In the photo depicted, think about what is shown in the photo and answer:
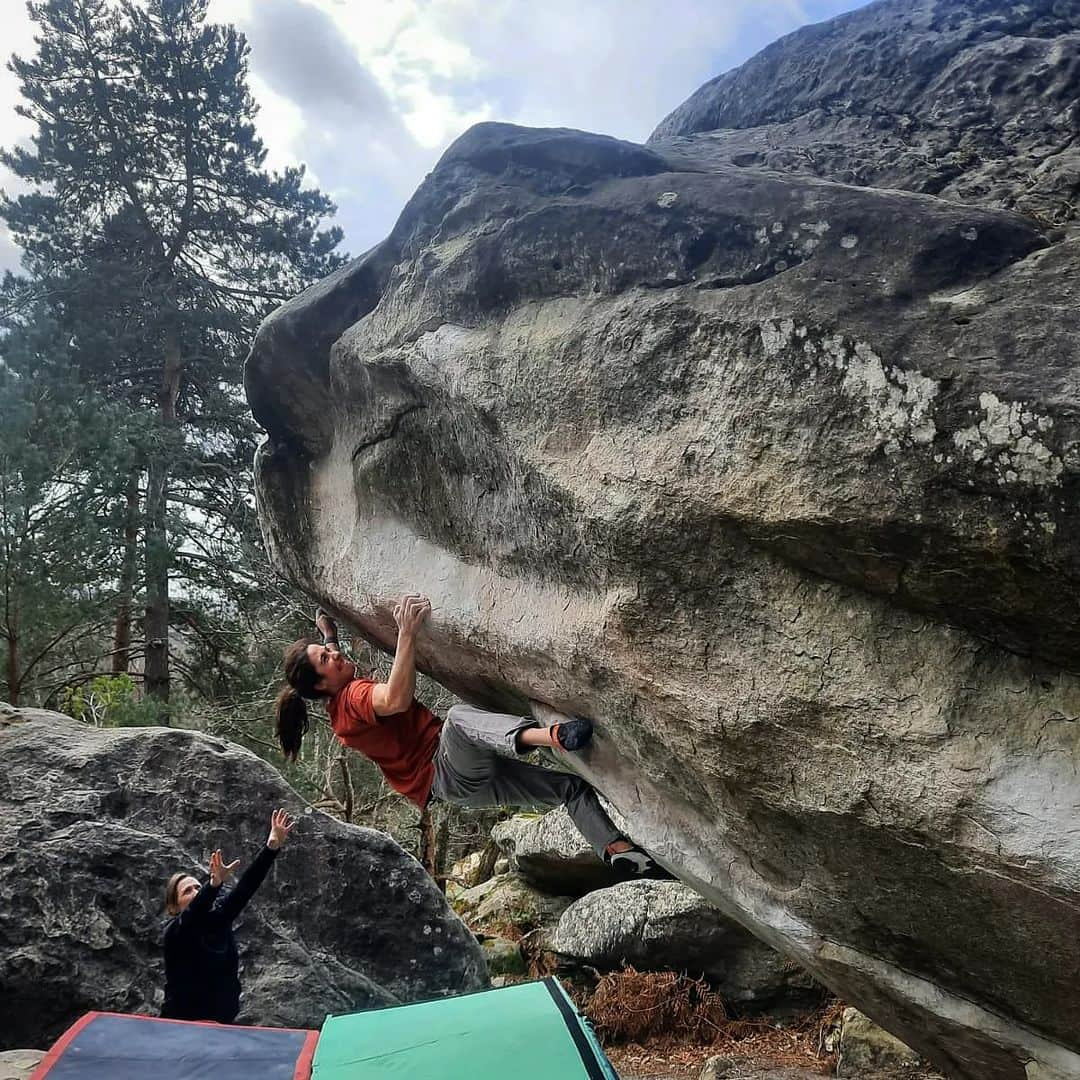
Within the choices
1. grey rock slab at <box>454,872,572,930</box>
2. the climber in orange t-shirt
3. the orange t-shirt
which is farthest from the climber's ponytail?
grey rock slab at <box>454,872,572,930</box>

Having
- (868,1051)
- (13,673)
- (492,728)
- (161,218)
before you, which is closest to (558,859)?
(868,1051)

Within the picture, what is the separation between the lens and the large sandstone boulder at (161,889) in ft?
20.0

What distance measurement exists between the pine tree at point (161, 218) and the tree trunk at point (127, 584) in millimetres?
991

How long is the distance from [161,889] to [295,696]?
272 cm

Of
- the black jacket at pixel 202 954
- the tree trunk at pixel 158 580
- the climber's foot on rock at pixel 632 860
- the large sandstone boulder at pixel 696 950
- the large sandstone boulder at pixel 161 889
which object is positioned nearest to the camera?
the climber's foot on rock at pixel 632 860

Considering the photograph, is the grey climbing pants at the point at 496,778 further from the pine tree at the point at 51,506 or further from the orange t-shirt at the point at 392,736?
the pine tree at the point at 51,506

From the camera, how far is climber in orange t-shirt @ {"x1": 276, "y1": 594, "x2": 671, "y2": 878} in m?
4.15

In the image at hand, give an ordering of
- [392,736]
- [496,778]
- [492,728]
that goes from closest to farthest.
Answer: [492,728] → [496,778] → [392,736]

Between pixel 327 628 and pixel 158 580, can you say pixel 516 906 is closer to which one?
pixel 327 628

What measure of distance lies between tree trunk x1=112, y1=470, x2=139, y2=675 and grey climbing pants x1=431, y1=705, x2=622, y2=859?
31.8ft

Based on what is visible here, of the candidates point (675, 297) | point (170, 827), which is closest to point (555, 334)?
point (675, 297)

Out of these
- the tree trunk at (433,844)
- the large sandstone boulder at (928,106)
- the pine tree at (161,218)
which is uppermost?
the pine tree at (161,218)

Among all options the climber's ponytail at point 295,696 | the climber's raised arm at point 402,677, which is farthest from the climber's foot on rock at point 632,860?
the climber's ponytail at point 295,696

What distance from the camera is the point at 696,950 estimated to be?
856 centimetres
